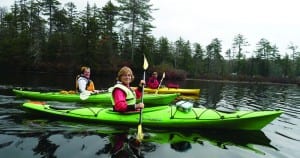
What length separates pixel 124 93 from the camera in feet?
21.6

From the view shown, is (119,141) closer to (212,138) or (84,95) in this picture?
(212,138)

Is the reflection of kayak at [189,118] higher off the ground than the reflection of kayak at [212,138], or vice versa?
the reflection of kayak at [189,118]

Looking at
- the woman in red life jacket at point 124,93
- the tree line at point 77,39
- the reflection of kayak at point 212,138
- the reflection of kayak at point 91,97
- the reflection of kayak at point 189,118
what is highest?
the tree line at point 77,39

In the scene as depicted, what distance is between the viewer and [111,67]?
3525cm

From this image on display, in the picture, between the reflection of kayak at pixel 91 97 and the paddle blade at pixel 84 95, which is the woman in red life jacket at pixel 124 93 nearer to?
the paddle blade at pixel 84 95

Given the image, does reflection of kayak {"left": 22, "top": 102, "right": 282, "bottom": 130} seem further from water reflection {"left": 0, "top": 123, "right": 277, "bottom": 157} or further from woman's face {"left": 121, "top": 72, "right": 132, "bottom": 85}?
woman's face {"left": 121, "top": 72, "right": 132, "bottom": 85}

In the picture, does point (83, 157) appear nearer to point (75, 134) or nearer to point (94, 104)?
point (75, 134)

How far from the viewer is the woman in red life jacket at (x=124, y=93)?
6.41 m

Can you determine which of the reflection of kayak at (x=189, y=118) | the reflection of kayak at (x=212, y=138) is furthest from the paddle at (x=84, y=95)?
the reflection of kayak at (x=212, y=138)

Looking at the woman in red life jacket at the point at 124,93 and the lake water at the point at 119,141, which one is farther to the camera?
the woman in red life jacket at the point at 124,93

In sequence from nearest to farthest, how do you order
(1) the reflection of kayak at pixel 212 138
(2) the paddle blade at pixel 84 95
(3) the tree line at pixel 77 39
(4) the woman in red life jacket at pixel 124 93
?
1. (1) the reflection of kayak at pixel 212 138
2. (4) the woman in red life jacket at pixel 124 93
3. (2) the paddle blade at pixel 84 95
4. (3) the tree line at pixel 77 39

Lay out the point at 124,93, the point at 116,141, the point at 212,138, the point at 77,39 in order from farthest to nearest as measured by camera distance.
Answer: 1. the point at 77,39
2. the point at 212,138
3. the point at 124,93
4. the point at 116,141

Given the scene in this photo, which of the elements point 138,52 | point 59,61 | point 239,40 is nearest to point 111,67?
point 138,52

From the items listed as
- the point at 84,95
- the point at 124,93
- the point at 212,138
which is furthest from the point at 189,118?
the point at 84,95
